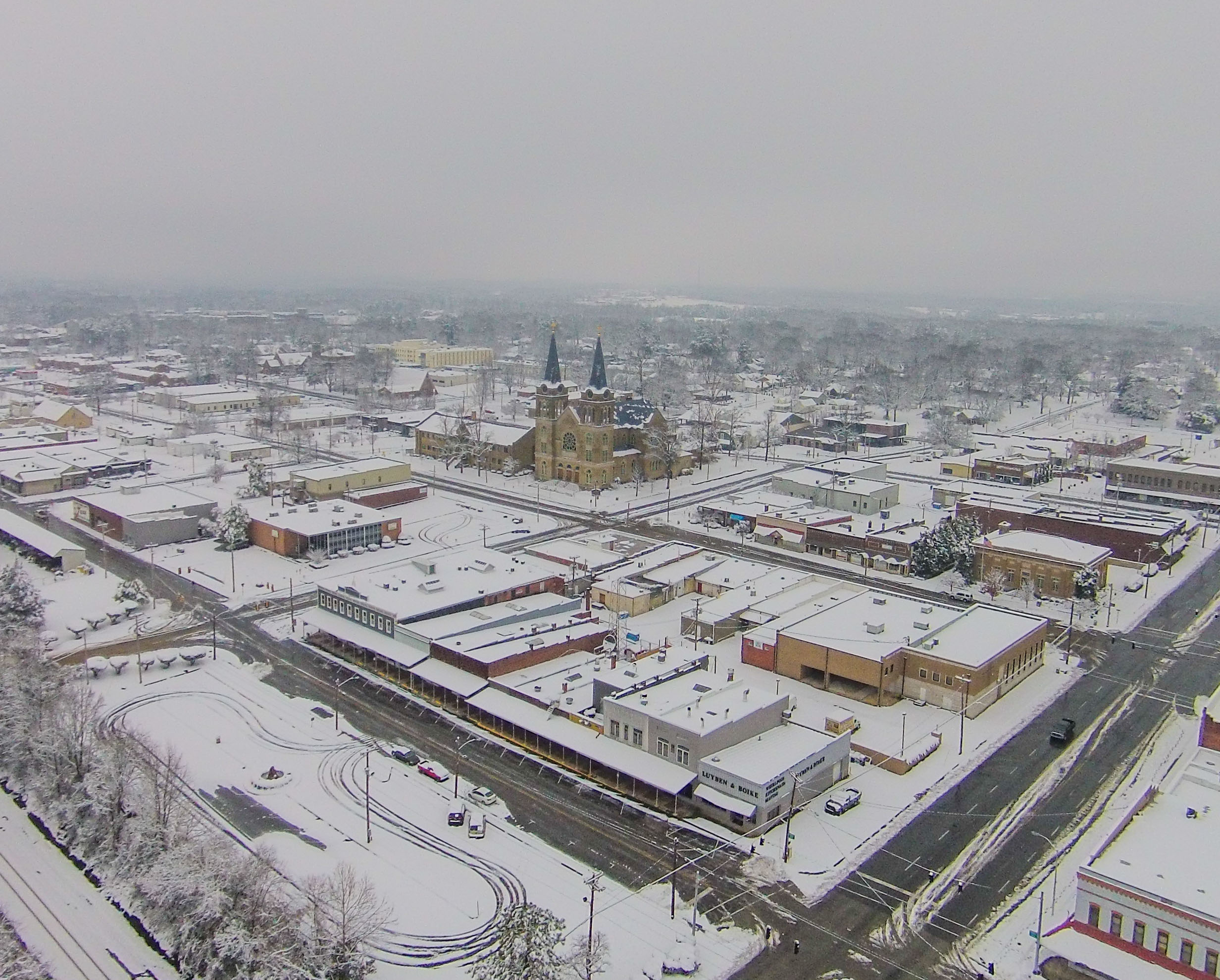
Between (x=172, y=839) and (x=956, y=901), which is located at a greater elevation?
(x=172, y=839)

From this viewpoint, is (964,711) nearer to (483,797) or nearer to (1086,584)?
(1086,584)

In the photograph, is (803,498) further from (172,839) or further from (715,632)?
(172,839)

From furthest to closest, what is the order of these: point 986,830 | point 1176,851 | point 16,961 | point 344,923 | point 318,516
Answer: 1. point 318,516
2. point 986,830
3. point 1176,851
4. point 344,923
5. point 16,961

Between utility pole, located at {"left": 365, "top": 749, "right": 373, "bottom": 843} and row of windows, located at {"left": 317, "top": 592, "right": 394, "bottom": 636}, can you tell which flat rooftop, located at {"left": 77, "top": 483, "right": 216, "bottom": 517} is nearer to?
row of windows, located at {"left": 317, "top": 592, "right": 394, "bottom": 636}

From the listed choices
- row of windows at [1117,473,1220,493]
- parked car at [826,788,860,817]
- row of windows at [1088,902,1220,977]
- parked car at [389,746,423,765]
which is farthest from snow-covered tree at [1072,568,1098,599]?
parked car at [389,746,423,765]

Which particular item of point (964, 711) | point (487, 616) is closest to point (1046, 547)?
point (964, 711)

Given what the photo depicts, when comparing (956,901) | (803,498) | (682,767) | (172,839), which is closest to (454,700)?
(682,767)
